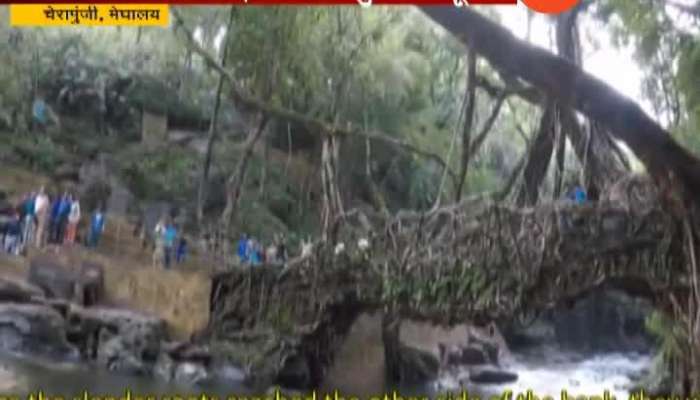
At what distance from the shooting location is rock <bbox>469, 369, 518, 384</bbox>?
8.44 metres

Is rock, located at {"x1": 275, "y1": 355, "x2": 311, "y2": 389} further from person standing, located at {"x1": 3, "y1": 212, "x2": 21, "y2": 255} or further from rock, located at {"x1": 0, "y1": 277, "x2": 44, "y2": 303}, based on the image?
person standing, located at {"x1": 3, "y1": 212, "x2": 21, "y2": 255}

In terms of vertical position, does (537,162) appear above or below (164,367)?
above

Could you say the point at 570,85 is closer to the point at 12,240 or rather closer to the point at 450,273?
the point at 450,273

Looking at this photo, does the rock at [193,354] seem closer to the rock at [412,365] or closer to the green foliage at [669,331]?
the rock at [412,365]

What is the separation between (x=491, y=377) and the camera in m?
8.59

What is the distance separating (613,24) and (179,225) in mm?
4849

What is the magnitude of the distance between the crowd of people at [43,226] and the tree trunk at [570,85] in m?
4.93

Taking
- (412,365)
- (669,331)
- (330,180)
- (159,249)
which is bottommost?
(412,365)

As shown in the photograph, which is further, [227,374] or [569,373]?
[569,373]

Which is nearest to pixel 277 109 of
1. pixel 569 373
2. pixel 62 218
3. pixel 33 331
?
pixel 33 331

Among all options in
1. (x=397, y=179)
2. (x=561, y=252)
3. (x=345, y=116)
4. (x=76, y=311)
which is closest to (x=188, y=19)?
(x=345, y=116)

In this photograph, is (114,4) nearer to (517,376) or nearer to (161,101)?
(517,376)

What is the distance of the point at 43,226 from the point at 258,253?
1779mm

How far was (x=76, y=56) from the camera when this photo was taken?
1112 cm
